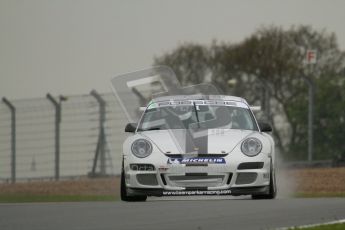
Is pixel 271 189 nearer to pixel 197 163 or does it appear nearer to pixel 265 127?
pixel 265 127

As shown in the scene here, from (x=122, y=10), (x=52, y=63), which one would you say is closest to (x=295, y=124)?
(x=122, y=10)

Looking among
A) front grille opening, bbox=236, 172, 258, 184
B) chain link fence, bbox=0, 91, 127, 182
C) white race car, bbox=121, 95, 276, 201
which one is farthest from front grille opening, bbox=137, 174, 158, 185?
chain link fence, bbox=0, 91, 127, 182

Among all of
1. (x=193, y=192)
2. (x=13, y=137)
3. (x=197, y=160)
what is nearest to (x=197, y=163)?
(x=197, y=160)

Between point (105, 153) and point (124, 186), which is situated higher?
point (124, 186)

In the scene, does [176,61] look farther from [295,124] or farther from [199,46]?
[295,124]

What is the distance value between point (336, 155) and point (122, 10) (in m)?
6.56

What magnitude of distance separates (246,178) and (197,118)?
1.25m

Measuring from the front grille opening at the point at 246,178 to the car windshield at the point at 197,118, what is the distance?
91cm

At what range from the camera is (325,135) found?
1441 inches

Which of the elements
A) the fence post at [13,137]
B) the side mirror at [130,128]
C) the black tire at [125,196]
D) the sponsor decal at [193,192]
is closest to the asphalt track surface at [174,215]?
the sponsor decal at [193,192]

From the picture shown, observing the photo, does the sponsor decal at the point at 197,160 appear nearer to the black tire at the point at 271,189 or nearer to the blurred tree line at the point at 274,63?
the black tire at the point at 271,189

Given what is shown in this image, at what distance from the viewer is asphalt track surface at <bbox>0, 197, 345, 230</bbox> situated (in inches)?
477

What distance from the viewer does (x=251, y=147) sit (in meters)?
16.3

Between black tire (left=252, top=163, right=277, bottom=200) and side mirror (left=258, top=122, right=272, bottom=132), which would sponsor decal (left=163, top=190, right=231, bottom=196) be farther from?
side mirror (left=258, top=122, right=272, bottom=132)
